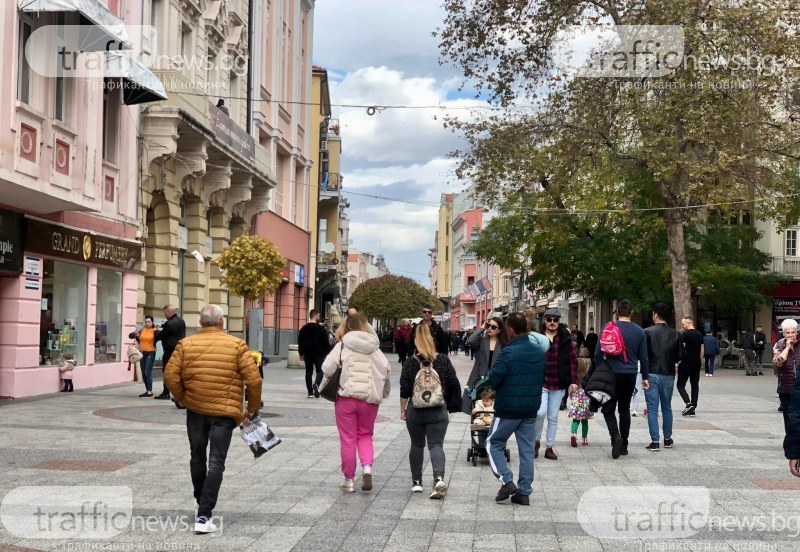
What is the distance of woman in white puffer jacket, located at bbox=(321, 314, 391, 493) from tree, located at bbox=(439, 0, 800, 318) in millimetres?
20837

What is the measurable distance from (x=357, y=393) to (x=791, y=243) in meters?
44.9

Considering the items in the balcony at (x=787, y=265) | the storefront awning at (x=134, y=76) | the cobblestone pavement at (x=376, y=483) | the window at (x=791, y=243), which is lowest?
the cobblestone pavement at (x=376, y=483)

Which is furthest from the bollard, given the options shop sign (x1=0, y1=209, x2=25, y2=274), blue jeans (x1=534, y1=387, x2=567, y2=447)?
blue jeans (x1=534, y1=387, x2=567, y2=447)

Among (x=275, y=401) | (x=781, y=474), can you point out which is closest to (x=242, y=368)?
(x=781, y=474)

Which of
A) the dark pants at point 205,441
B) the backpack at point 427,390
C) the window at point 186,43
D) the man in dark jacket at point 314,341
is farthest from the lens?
the window at point 186,43

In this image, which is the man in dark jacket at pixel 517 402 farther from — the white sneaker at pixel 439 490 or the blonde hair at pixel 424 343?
the blonde hair at pixel 424 343

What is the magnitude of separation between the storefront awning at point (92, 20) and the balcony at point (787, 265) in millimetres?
37389

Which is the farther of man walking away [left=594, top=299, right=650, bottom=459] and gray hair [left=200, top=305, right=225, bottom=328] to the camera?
man walking away [left=594, top=299, right=650, bottom=459]

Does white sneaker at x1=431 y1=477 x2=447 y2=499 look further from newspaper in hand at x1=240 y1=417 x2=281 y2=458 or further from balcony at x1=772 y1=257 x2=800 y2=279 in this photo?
balcony at x1=772 y1=257 x2=800 y2=279

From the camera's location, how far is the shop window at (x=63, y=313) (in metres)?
20.1

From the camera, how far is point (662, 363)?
1380cm

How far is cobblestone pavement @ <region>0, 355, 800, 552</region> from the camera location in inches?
288

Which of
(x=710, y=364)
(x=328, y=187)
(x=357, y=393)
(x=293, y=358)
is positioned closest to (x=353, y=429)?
(x=357, y=393)

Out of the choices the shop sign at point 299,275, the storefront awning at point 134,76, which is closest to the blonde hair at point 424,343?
the storefront awning at point 134,76
